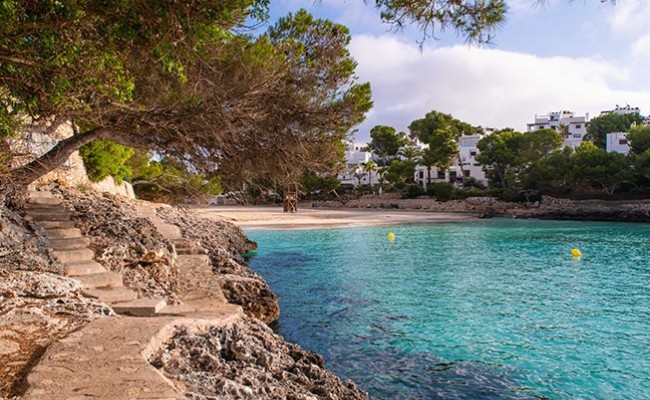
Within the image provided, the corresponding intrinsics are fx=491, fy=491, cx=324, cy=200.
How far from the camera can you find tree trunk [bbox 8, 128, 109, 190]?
23.7 feet

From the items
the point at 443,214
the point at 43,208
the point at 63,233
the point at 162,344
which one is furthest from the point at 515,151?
the point at 162,344

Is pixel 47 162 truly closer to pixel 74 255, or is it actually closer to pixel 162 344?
pixel 74 255

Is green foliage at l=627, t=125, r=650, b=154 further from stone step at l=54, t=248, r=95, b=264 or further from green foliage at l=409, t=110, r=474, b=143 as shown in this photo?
→ stone step at l=54, t=248, r=95, b=264

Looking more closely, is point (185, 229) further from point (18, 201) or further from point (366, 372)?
point (366, 372)

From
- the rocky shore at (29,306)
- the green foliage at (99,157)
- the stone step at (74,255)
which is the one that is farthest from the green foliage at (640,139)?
the rocky shore at (29,306)

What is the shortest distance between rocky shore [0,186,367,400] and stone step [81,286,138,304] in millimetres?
266

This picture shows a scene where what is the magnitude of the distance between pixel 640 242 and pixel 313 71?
20.0 m

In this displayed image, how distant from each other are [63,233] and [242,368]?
→ 18.1ft

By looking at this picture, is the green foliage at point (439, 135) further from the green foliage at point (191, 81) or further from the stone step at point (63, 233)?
the stone step at point (63, 233)

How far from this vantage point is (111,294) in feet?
20.1

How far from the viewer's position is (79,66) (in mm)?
4809

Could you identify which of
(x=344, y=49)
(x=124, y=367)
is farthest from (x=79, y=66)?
(x=344, y=49)

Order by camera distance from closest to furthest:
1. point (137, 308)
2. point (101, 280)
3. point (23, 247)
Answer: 1. point (137, 308)
2. point (23, 247)
3. point (101, 280)

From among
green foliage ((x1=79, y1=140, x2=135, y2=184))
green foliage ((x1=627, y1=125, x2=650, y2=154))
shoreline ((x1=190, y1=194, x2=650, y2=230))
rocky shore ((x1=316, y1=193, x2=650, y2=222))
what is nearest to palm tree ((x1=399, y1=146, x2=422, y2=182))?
rocky shore ((x1=316, y1=193, x2=650, y2=222))
